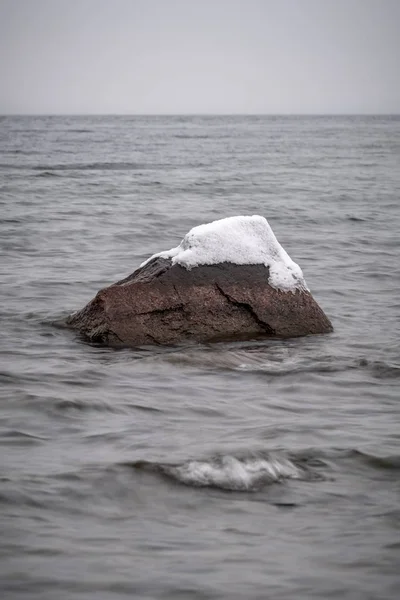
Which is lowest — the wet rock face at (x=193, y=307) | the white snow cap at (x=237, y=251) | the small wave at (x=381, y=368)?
the small wave at (x=381, y=368)

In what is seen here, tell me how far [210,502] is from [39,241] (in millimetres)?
9343

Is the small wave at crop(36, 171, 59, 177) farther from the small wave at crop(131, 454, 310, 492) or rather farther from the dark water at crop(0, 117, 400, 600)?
the small wave at crop(131, 454, 310, 492)

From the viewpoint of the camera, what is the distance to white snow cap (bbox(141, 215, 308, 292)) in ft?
23.0

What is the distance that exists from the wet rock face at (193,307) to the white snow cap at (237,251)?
0.05m

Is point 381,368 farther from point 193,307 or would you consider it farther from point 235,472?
point 235,472

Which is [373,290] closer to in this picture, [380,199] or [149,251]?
[149,251]

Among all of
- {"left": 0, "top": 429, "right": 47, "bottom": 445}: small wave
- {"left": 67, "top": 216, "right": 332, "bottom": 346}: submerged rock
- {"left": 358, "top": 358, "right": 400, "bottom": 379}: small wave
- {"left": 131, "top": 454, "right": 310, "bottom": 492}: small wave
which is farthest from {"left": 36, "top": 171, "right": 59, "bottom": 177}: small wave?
{"left": 131, "top": 454, "right": 310, "bottom": 492}: small wave

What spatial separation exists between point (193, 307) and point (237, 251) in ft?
2.00

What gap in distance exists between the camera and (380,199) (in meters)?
19.7

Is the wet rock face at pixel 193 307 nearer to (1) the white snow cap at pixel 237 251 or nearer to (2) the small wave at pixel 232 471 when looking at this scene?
(1) the white snow cap at pixel 237 251

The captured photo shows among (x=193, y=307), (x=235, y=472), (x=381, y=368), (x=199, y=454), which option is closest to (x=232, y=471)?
(x=235, y=472)

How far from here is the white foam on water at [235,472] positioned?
166 inches

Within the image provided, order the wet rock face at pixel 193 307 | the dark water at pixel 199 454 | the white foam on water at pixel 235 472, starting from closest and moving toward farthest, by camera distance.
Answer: the dark water at pixel 199 454 < the white foam on water at pixel 235 472 < the wet rock face at pixel 193 307

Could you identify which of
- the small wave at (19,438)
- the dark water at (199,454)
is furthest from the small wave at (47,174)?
the small wave at (19,438)
